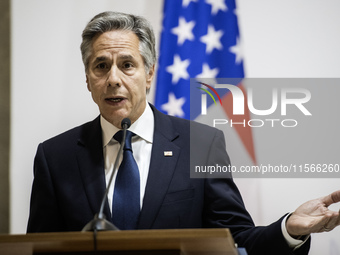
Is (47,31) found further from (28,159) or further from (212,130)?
(212,130)

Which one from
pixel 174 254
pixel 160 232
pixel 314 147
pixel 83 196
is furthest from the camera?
pixel 314 147

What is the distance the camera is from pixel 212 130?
2.66 m

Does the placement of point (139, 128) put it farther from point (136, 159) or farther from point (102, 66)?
point (102, 66)

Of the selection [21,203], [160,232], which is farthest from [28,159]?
[160,232]

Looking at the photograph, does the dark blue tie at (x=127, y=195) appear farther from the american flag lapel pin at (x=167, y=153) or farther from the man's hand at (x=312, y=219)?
the man's hand at (x=312, y=219)

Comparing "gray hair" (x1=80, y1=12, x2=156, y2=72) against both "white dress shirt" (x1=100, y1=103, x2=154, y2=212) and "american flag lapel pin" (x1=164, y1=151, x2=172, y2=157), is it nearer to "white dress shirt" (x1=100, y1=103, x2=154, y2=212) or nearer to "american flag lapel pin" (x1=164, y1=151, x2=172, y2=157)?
"white dress shirt" (x1=100, y1=103, x2=154, y2=212)

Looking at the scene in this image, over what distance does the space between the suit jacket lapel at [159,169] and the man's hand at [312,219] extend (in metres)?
0.61

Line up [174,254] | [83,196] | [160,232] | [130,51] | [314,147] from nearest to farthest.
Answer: [160,232], [174,254], [83,196], [130,51], [314,147]

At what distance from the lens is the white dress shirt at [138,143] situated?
249 centimetres

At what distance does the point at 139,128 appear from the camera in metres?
2.59

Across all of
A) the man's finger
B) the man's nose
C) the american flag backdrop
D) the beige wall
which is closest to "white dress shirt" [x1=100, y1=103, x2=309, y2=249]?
the man's nose

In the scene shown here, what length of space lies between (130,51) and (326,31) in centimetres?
137

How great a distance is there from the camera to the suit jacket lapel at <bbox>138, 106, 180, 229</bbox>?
2.30 m

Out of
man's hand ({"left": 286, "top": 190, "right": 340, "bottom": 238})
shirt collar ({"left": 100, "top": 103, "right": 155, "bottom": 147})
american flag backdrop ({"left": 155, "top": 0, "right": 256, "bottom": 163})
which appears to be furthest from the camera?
american flag backdrop ({"left": 155, "top": 0, "right": 256, "bottom": 163})
